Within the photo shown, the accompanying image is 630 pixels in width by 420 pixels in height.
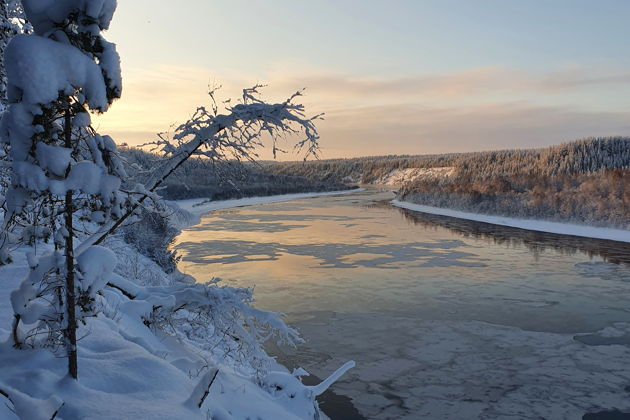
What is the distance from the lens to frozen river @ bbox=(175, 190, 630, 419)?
7.83 m

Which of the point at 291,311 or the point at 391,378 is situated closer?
the point at 391,378

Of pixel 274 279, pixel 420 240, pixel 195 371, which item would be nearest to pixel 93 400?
pixel 195 371

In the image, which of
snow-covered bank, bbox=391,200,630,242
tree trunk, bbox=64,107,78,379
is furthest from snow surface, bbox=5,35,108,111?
snow-covered bank, bbox=391,200,630,242

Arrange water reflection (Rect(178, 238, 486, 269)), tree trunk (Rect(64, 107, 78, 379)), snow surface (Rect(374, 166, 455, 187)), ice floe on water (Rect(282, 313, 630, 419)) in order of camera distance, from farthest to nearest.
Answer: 1. snow surface (Rect(374, 166, 455, 187))
2. water reflection (Rect(178, 238, 486, 269))
3. ice floe on water (Rect(282, 313, 630, 419))
4. tree trunk (Rect(64, 107, 78, 379))

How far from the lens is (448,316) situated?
11.9m

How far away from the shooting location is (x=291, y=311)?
12.2m

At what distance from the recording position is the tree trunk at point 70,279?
3.97 metres

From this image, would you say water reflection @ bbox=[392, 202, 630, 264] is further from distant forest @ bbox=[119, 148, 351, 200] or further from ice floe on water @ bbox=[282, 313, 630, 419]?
distant forest @ bbox=[119, 148, 351, 200]

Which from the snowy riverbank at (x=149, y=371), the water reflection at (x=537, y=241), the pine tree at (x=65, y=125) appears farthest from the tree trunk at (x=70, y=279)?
the water reflection at (x=537, y=241)

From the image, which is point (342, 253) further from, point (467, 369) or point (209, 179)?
point (209, 179)

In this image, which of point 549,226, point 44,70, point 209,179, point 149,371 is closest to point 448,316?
point 149,371

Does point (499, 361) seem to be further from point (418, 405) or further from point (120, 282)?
point (120, 282)

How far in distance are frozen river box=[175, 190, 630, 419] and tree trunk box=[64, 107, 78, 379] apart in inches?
166

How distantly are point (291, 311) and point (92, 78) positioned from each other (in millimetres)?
9216
